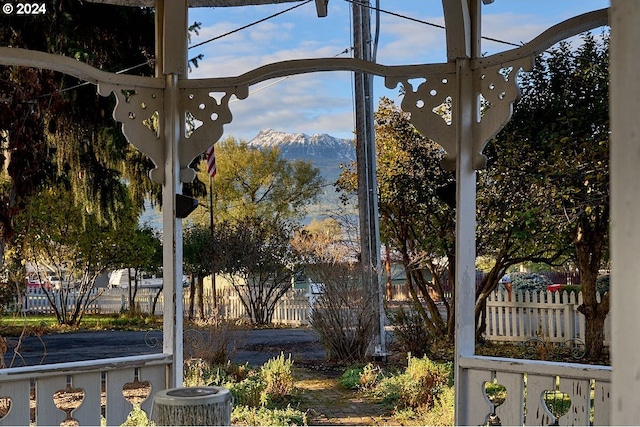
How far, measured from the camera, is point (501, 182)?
7836 mm

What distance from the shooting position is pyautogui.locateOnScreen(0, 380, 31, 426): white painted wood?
276 cm

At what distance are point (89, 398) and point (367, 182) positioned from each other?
535cm

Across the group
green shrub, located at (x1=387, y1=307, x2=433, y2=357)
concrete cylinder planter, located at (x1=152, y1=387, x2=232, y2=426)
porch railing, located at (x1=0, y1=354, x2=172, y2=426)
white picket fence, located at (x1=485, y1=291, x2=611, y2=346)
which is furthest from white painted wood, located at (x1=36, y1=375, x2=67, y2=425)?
white picket fence, located at (x1=485, y1=291, x2=611, y2=346)

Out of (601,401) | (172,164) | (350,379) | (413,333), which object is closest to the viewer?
(601,401)

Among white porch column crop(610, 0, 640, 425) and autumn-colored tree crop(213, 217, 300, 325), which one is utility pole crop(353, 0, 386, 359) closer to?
autumn-colored tree crop(213, 217, 300, 325)

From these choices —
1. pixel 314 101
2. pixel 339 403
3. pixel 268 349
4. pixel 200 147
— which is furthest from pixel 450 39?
pixel 314 101

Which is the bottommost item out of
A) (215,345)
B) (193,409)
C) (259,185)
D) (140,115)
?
(215,345)

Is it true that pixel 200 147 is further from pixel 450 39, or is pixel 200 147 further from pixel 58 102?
pixel 58 102

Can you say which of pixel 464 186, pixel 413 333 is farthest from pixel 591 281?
pixel 464 186

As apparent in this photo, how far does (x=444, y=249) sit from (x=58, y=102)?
5108 millimetres

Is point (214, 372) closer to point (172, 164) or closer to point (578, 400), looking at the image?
point (172, 164)

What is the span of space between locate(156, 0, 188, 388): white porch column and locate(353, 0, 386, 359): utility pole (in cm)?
464

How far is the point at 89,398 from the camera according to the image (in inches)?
116

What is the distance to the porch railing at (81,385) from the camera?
279cm
